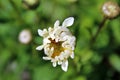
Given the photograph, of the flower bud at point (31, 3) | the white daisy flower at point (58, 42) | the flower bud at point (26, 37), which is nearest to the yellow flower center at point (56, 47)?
the white daisy flower at point (58, 42)

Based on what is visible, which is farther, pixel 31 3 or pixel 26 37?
pixel 26 37

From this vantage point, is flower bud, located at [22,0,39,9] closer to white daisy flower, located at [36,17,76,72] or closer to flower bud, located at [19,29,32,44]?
flower bud, located at [19,29,32,44]

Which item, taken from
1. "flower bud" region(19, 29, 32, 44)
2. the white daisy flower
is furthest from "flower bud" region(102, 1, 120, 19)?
"flower bud" region(19, 29, 32, 44)

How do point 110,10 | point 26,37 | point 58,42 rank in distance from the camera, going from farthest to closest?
→ point 26,37 < point 110,10 < point 58,42

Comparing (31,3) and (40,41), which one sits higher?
(31,3)

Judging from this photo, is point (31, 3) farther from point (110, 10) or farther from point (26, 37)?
point (110, 10)

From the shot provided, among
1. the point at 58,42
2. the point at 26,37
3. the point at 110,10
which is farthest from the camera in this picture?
the point at 26,37

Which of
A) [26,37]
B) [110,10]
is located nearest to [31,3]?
[26,37]

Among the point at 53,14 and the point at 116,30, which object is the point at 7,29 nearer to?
the point at 53,14
